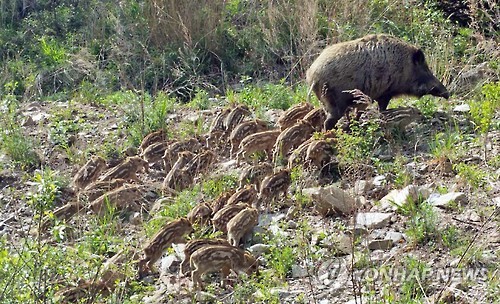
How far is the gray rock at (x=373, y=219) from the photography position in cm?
804

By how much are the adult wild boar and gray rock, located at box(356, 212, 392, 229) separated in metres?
2.12

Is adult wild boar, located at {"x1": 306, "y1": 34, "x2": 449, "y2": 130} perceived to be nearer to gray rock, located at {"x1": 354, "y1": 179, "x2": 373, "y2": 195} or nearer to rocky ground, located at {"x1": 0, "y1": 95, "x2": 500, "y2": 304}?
rocky ground, located at {"x1": 0, "y1": 95, "x2": 500, "y2": 304}

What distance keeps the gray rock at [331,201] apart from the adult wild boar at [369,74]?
5.74 feet

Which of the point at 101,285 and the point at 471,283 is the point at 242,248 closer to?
the point at 101,285

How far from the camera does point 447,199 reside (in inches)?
324

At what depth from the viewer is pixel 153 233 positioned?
873cm

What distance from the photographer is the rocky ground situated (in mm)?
7125

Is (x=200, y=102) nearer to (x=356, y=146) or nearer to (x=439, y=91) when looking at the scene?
(x=439, y=91)

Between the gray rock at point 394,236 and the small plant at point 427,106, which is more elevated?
the gray rock at point 394,236

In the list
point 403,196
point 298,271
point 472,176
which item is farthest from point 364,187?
point 298,271

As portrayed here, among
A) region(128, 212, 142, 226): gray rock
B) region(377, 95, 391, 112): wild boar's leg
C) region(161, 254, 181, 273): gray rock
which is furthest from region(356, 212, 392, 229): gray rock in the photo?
region(377, 95, 391, 112): wild boar's leg

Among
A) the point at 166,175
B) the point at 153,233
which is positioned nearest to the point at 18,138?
the point at 166,175

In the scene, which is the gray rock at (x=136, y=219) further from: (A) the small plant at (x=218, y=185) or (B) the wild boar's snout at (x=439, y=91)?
(B) the wild boar's snout at (x=439, y=91)

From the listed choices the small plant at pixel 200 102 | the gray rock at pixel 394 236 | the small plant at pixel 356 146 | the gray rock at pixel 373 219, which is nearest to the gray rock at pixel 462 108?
the small plant at pixel 356 146
